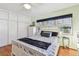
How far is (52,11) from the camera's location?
1132 millimetres

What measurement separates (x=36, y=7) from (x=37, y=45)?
1.84 ft

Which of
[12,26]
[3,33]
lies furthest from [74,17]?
[3,33]

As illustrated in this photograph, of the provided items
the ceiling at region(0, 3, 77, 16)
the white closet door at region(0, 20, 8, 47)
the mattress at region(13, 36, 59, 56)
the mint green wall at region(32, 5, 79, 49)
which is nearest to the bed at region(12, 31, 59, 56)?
the mattress at region(13, 36, 59, 56)

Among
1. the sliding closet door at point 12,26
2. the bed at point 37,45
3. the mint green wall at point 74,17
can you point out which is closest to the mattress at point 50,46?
the bed at point 37,45

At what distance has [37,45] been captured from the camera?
3.50 ft

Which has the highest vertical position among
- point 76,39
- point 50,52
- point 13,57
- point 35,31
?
point 35,31

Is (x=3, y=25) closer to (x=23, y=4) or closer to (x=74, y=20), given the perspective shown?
(x=23, y=4)

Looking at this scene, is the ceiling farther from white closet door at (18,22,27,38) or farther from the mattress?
the mattress

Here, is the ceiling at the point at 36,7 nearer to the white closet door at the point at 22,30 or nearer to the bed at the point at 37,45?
the white closet door at the point at 22,30

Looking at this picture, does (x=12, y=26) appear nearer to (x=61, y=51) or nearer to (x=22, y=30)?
(x=22, y=30)

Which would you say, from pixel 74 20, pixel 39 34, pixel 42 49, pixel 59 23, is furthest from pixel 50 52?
pixel 74 20

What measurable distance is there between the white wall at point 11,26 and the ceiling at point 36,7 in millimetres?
64

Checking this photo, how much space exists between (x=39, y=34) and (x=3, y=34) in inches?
20.8

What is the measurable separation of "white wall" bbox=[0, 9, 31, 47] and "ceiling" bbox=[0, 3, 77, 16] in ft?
0.21
